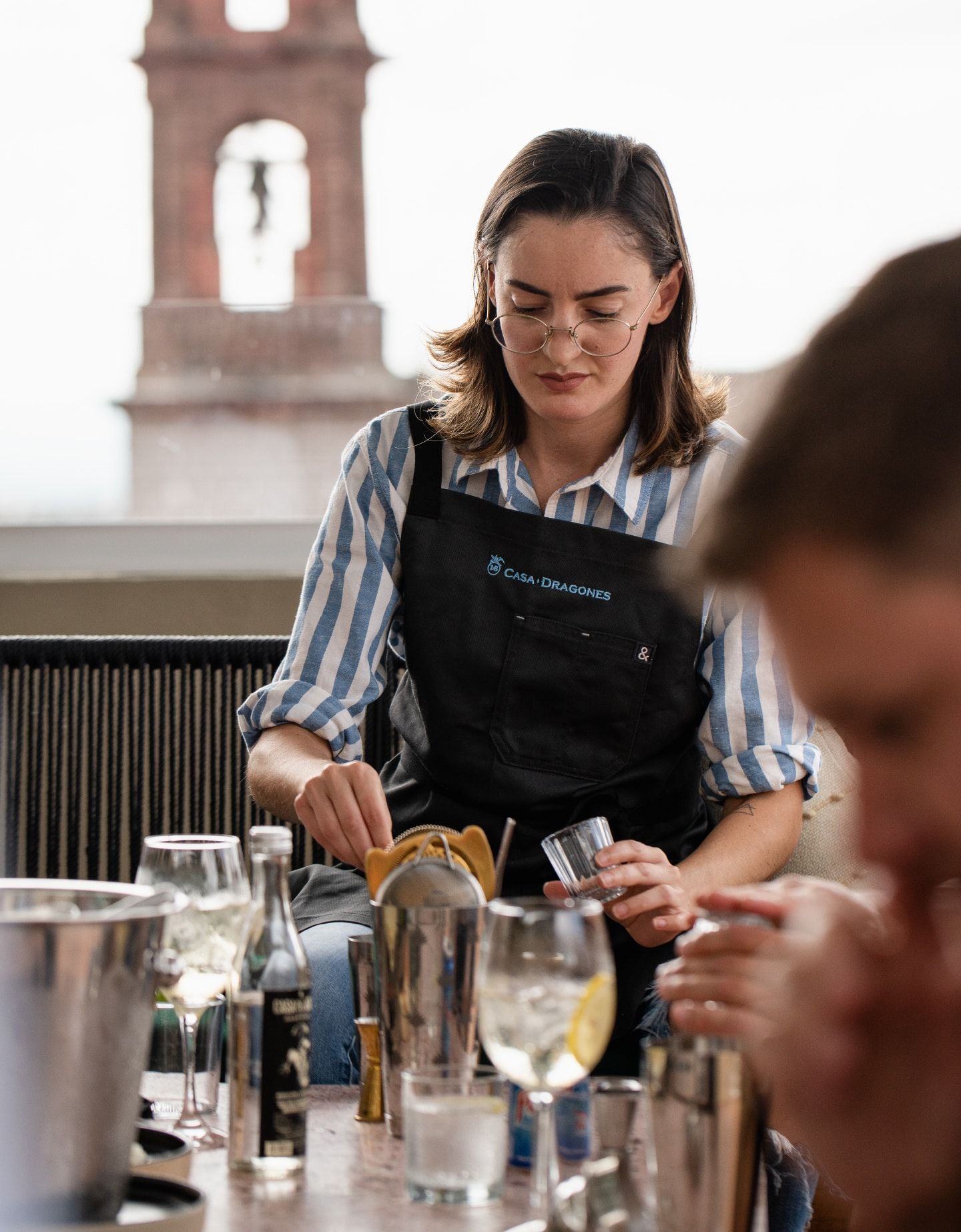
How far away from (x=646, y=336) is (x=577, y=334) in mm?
213

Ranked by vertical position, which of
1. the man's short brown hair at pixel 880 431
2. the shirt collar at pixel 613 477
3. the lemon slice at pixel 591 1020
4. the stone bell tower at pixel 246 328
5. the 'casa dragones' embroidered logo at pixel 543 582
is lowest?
the lemon slice at pixel 591 1020

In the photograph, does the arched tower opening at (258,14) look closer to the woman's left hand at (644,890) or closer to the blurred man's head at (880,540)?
the woman's left hand at (644,890)

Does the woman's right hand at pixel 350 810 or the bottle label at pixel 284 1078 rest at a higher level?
the woman's right hand at pixel 350 810

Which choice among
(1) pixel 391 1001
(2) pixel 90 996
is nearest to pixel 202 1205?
(2) pixel 90 996

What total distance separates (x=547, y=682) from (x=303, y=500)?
157cm

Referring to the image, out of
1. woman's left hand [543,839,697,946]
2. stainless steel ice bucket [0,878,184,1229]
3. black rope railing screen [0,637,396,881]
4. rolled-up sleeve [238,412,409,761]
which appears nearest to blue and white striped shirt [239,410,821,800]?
rolled-up sleeve [238,412,409,761]

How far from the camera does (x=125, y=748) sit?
2.35 m

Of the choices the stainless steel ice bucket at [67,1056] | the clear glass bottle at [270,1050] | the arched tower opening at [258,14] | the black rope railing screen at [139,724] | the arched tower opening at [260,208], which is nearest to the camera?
the stainless steel ice bucket at [67,1056]

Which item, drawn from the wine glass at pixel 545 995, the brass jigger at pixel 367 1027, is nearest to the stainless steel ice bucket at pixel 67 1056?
the wine glass at pixel 545 995

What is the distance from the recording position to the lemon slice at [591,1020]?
85 cm

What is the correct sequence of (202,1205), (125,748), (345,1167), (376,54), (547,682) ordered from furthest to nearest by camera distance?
1. (376,54)
2. (125,748)
3. (547,682)
4. (345,1167)
5. (202,1205)

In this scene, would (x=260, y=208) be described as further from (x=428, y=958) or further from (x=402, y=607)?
(x=428, y=958)

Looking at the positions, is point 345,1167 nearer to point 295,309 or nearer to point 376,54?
point 295,309

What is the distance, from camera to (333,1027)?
1.38 metres
